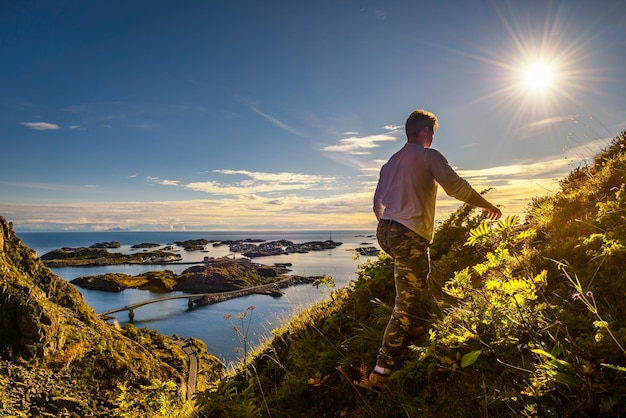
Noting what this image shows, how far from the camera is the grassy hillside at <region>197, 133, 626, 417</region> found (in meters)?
2.16

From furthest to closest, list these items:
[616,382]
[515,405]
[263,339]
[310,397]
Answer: [263,339] → [310,397] → [515,405] → [616,382]

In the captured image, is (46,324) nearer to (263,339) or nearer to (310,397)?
(263,339)

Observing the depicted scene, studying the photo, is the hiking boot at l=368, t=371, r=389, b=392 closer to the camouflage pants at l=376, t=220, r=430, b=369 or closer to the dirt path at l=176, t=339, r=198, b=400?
the camouflage pants at l=376, t=220, r=430, b=369

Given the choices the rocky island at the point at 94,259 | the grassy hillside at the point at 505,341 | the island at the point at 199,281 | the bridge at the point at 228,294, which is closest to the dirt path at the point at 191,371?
the grassy hillside at the point at 505,341

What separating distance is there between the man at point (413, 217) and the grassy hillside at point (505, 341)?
0.70 ft

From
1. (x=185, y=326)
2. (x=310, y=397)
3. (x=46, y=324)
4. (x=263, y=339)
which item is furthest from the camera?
(x=185, y=326)

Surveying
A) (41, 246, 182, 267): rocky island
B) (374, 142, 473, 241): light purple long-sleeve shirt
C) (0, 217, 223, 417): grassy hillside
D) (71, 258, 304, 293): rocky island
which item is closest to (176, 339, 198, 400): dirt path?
(0, 217, 223, 417): grassy hillside

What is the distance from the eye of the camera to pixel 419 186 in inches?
144

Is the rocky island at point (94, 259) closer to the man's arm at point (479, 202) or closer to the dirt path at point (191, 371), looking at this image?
the dirt path at point (191, 371)

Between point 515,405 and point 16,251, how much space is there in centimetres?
1081

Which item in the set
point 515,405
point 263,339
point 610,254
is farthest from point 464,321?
point 263,339

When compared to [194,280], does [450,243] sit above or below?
above

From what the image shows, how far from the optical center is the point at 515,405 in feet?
7.48

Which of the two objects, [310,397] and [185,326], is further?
[185,326]
